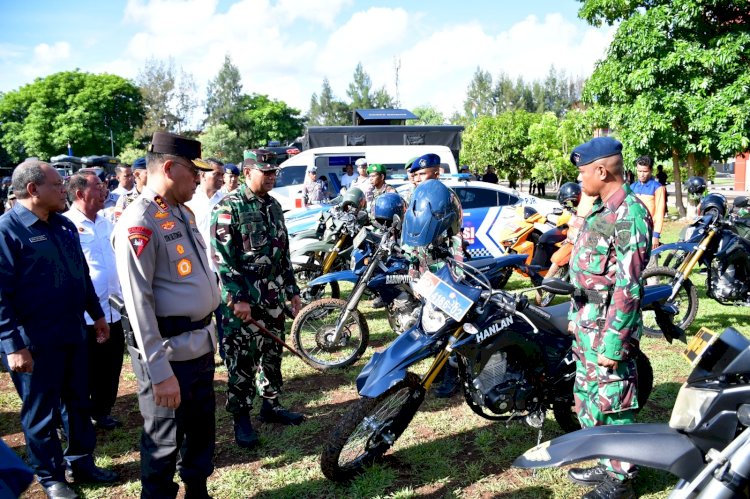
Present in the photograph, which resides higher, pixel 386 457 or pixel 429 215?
pixel 429 215

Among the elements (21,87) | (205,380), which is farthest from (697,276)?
(21,87)

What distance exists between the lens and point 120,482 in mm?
3564

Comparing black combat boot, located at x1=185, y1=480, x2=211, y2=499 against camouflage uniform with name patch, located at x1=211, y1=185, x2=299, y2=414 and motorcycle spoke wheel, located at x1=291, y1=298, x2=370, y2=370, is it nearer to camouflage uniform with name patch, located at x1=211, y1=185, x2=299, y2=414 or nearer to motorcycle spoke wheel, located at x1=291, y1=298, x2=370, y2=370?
camouflage uniform with name patch, located at x1=211, y1=185, x2=299, y2=414

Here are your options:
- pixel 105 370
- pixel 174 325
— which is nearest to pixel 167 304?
pixel 174 325

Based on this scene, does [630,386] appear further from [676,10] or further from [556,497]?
[676,10]

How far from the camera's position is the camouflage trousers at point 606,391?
2963 millimetres

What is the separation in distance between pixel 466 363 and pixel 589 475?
883mm

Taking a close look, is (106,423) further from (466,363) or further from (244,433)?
(466,363)

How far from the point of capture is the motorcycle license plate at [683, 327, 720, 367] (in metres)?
2.07

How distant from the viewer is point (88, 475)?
11.5ft

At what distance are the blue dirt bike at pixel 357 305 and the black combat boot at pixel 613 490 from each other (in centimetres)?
238

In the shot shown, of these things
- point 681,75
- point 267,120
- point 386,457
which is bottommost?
point 386,457

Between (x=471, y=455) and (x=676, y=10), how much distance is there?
48.5 ft

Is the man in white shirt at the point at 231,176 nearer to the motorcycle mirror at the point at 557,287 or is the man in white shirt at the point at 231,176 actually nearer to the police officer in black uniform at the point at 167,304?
the police officer in black uniform at the point at 167,304
